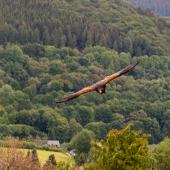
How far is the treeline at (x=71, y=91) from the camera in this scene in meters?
143

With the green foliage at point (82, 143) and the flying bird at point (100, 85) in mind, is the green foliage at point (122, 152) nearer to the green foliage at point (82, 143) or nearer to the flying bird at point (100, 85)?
the flying bird at point (100, 85)

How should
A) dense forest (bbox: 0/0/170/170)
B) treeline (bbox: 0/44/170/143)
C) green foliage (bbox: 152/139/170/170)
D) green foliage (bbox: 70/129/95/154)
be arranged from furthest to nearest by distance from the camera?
1. treeline (bbox: 0/44/170/143)
2. dense forest (bbox: 0/0/170/170)
3. green foliage (bbox: 70/129/95/154)
4. green foliage (bbox: 152/139/170/170)

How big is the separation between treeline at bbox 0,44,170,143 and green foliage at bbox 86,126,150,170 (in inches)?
3137

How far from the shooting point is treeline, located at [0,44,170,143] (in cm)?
14288

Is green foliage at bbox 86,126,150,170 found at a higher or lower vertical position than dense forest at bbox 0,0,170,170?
higher

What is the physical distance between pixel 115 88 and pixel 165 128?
70.2 ft

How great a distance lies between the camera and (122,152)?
47.0 metres

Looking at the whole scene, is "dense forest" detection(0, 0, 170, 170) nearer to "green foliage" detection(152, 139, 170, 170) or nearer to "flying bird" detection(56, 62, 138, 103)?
"green foliage" detection(152, 139, 170, 170)

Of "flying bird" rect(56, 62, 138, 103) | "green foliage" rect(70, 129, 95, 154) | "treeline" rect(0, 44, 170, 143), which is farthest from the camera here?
"treeline" rect(0, 44, 170, 143)

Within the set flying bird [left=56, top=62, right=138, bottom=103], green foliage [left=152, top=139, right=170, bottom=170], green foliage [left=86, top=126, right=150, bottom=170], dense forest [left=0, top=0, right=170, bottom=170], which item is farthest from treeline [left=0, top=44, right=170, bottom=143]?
flying bird [left=56, top=62, right=138, bottom=103]

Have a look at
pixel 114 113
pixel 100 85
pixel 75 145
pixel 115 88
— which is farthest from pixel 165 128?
pixel 100 85

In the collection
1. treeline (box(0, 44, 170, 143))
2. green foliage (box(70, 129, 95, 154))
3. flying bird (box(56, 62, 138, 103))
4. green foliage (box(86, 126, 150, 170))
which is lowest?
treeline (box(0, 44, 170, 143))

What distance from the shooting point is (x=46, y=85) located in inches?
6476

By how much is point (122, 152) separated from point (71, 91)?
116060 mm
